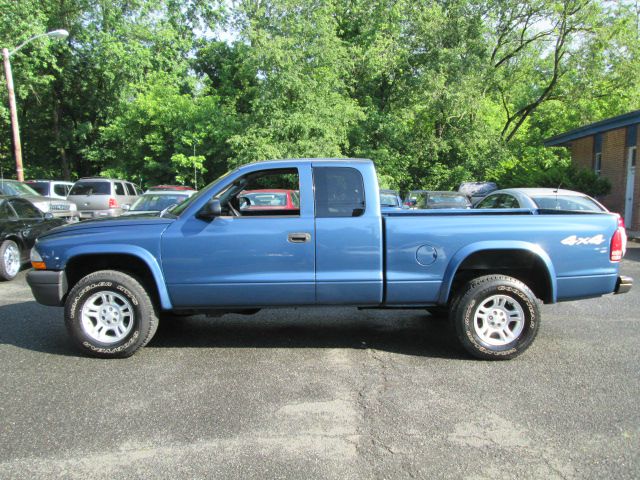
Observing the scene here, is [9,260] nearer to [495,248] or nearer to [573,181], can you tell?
[495,248]

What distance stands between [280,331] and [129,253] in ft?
6.34

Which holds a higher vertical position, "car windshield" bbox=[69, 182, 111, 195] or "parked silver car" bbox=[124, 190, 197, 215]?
"car windshield" bbox=[69, 182, 111, 195]

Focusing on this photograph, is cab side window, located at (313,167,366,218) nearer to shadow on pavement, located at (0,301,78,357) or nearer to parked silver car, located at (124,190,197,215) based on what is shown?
shadow on pavement, located at (0,301,78,357)

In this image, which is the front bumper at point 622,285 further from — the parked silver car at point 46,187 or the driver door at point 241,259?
the parked silver car at point 46,187

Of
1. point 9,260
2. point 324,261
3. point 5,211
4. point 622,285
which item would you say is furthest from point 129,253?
point 5,211

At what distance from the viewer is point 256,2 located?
24734 mm

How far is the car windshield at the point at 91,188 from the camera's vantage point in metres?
15.7

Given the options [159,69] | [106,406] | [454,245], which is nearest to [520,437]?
[454,245]

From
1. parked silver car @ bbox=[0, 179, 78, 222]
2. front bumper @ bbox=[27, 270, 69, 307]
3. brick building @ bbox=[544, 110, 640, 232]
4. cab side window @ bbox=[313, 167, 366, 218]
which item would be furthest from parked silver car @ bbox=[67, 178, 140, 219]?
brick building @ bbox=[544, 110, 640, 232]

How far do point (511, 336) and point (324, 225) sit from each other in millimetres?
2095

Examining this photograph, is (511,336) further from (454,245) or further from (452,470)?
(452,470)

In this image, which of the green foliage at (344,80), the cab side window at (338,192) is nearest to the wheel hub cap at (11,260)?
the cab side window at (338,192)

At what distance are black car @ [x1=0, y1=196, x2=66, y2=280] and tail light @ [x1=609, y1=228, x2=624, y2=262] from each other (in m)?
9.08

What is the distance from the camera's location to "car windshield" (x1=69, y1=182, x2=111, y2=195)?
15.7 m
